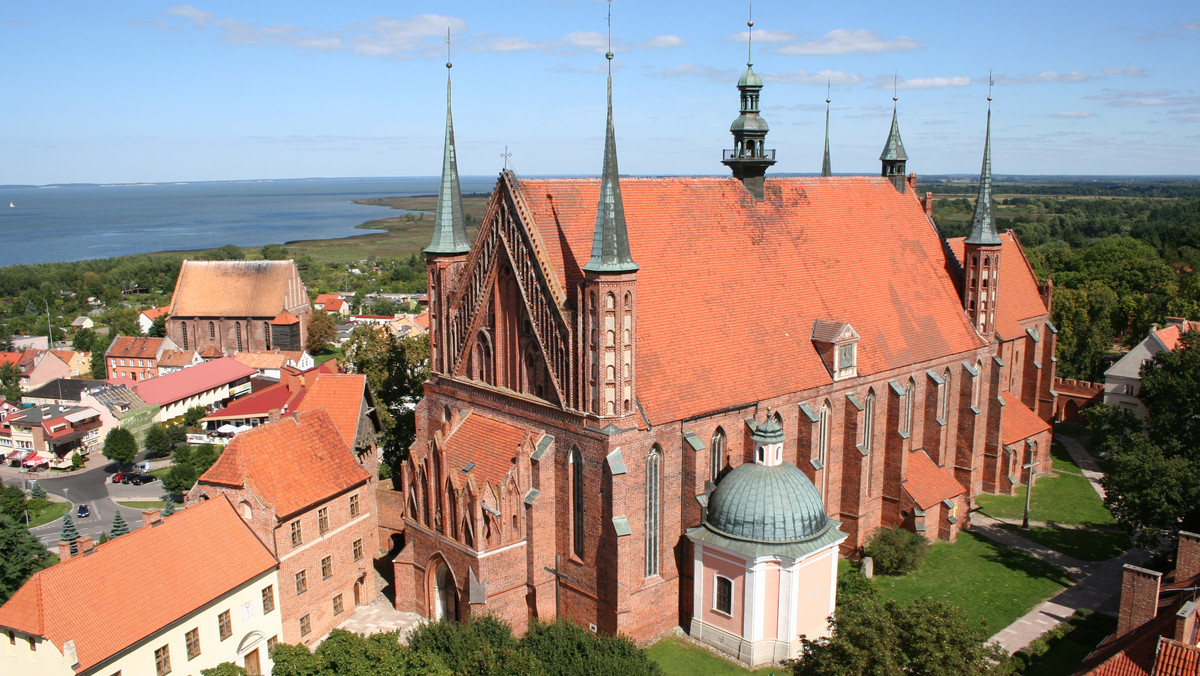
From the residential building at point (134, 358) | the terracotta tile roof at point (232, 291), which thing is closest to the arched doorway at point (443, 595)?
the residential building at point (134, 358)

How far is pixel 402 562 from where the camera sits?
33312 mm

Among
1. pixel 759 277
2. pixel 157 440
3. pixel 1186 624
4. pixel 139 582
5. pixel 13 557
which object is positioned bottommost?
pixel 157 440

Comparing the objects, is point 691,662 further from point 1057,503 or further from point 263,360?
point 263,360

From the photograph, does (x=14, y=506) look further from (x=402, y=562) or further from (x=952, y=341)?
(x=952, y=341)

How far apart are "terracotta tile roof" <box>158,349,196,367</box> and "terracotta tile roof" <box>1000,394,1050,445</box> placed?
251ft

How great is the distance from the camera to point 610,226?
88.7ft

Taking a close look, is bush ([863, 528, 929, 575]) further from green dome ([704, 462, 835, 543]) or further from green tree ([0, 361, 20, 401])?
green tree ([0, 361, 20, 401])

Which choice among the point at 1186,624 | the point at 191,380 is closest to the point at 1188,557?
the point at 1186,624

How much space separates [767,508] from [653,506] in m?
4.00

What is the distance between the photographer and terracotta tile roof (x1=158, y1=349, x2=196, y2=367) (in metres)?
87.2

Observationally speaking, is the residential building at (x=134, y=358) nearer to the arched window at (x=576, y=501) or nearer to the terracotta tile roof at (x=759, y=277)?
the terracotta tile roof at (x=759, y=277)

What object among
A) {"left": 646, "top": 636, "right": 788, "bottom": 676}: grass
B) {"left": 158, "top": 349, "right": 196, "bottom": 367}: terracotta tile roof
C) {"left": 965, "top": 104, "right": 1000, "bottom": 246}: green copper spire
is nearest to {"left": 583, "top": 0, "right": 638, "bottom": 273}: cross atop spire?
{"left": 646, "top": 636, "right": 788, "bottom": 676}: grass

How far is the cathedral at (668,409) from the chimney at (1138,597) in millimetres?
9060

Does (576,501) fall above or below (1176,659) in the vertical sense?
below
